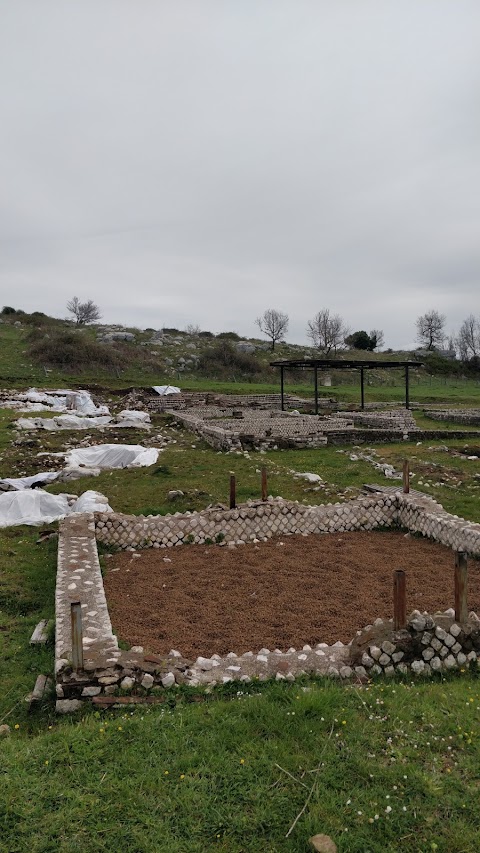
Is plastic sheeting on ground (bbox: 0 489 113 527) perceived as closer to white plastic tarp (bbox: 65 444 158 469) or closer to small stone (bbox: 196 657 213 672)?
white plastic tarp (bbox: 65 444 158 469)

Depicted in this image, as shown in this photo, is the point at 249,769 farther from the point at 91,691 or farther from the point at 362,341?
the point at 362,341

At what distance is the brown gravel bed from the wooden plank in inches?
30.2

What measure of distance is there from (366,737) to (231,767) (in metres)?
1.03

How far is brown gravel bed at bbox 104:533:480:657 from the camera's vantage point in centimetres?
606

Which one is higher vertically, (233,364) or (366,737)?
(233,364)

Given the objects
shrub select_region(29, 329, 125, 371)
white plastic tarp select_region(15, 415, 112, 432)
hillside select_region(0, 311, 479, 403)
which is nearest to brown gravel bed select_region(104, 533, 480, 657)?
white plastic tarp select_region(15, 415, 112, 432)

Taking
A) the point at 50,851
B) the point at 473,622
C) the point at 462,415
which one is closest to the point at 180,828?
the point at 50,851

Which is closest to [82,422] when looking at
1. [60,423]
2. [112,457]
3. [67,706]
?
[60,423]

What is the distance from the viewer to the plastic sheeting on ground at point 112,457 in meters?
15.9

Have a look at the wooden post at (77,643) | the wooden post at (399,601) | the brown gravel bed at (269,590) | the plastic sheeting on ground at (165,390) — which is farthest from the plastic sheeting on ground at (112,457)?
the plastic sheeting on ground at (165,390)

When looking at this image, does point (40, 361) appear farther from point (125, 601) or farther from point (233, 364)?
point (125, 601)

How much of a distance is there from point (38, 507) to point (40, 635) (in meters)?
5.27

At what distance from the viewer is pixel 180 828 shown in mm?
3338

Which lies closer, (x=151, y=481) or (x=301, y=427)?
(x=151, y=481)
